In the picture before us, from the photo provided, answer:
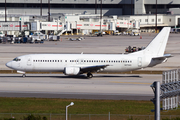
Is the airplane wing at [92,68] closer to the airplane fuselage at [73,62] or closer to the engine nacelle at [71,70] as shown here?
the airplane fuselage at [73,62]

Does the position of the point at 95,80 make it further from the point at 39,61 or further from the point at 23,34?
the point at 23,34

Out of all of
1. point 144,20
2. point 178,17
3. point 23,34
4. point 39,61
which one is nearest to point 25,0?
point 23,34

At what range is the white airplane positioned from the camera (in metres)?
51.0

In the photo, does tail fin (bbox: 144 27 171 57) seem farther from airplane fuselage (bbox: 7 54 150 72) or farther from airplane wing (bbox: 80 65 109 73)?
airplane wing (bbox: 80 65 109 73)

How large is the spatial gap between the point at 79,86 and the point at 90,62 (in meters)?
7.21

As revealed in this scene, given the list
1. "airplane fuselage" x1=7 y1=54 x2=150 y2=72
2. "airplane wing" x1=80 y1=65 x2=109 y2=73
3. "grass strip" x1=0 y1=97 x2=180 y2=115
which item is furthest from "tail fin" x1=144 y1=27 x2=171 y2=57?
"grass strip" x1=0 y1=97 x2=180 y2=115

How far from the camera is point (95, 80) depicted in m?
50.8

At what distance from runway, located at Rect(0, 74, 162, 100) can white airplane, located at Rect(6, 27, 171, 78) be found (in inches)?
66.1

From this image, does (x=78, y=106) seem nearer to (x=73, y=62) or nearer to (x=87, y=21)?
(x=73, y=62)

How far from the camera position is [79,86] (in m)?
45.5

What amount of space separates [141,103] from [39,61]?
2051 cm

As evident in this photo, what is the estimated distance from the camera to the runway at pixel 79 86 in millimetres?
39844

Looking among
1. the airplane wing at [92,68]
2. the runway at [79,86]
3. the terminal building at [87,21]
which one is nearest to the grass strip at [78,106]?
the runway at [79,86]

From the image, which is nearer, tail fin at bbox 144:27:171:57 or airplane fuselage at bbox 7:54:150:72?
airplane fuselage at bbox 7:54:150:72
